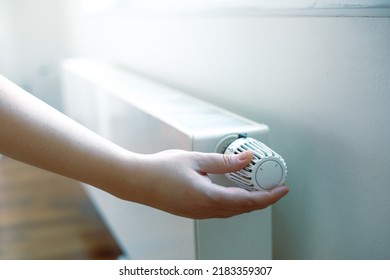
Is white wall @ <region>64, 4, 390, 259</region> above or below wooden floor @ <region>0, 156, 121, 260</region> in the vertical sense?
above

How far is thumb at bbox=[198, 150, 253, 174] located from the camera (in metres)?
0.58

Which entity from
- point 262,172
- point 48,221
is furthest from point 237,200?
point 48,221

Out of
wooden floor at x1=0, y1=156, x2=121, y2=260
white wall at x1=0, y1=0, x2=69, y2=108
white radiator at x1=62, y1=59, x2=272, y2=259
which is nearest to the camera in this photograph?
white radiator at x1=62, y1=59, x2=272, y2=259

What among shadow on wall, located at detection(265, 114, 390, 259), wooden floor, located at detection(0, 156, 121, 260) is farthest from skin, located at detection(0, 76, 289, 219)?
wooden floor, located at detection(0, 156, 121, 260)

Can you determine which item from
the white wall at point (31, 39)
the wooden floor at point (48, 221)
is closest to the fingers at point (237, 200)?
the wooden floor at point (48, 221)

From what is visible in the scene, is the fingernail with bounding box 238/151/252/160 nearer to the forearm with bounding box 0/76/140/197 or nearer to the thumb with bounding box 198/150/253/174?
the thumb with bounding box 198/150/253/174

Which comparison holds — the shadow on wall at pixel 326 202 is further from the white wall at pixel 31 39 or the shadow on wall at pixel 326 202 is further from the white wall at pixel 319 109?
the white wall at pixel 31 39

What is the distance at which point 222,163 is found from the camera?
575mm

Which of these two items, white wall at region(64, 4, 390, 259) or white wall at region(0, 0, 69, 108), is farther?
white wall at region(0, 0, 69, 108)

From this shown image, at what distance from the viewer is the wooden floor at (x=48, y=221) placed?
4.67 ft

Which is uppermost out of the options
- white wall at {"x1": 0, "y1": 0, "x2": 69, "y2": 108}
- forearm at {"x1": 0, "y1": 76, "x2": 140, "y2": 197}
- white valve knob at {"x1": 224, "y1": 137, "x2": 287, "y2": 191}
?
forearm at {"x1": 0, "y1": 76, "x2": 140, "y2": 197}

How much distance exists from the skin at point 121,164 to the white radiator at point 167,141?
0.25 feet
